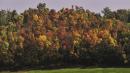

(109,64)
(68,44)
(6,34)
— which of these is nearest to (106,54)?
(109,64)

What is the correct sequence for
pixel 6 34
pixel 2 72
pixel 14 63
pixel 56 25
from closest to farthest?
pixel 2 72 < pixel 14 63 < pixel 6 34 < pixel 56 25

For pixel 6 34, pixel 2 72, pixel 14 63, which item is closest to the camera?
pixel 2 72

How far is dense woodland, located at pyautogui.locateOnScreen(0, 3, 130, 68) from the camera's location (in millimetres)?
106375

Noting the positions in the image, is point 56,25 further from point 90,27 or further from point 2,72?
point 2,72

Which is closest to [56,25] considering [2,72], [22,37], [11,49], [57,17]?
[57,17]

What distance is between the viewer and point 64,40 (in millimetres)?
116938

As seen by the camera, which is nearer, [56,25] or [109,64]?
[109,64]

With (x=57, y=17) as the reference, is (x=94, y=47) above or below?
below

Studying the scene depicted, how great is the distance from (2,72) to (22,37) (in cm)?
2101

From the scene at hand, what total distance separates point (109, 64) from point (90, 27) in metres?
24.2

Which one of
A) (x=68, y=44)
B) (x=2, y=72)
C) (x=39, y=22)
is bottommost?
(x=2, y=72)

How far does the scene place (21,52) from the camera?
110125mm

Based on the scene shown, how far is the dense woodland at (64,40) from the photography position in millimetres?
106375

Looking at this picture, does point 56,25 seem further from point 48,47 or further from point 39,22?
point 48,47
